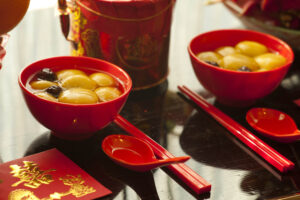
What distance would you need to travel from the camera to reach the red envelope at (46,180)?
0.69 m

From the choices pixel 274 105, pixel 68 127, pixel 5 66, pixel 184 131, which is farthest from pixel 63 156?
pixel 274 105

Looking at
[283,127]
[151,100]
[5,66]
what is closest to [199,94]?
[151,100]

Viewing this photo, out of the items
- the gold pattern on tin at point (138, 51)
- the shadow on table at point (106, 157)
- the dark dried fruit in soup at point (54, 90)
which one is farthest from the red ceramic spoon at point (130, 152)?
the gold pattern on tin at point (138, 51)

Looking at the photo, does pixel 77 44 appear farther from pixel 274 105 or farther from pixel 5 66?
pixel 274 105

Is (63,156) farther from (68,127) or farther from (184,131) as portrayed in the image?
(184,131)

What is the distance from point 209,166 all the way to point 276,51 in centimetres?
42

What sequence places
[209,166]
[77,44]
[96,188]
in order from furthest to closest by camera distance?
[77,44]
[209,166]
[96,188]

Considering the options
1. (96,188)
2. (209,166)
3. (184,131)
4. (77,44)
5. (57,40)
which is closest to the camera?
(96,188)

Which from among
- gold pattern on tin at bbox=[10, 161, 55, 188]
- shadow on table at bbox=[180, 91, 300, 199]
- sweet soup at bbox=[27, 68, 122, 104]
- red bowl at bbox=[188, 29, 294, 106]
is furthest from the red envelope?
red bowl at bbox=[188, 29, 294, 106]

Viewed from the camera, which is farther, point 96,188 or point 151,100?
point 151,100

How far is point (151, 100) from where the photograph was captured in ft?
3.41

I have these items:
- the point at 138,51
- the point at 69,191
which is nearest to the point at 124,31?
the point at 138,51

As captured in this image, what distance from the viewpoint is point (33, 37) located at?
4.14ft

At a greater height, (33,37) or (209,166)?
(33,37)
